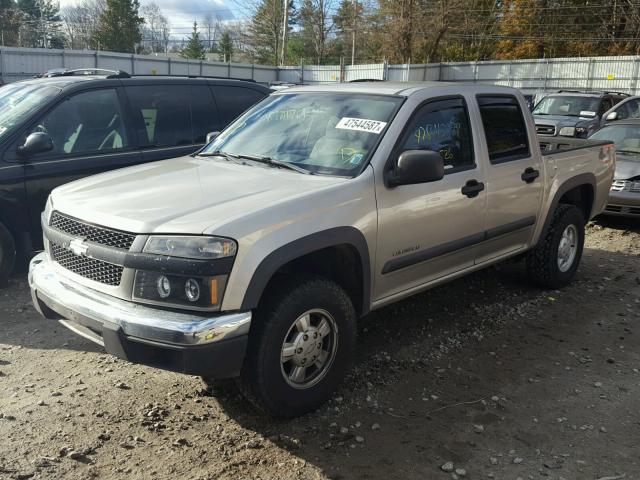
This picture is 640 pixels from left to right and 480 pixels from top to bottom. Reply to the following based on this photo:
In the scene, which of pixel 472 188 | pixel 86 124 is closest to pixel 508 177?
pixel 472 188

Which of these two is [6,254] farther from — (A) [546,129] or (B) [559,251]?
(A) [546,129]

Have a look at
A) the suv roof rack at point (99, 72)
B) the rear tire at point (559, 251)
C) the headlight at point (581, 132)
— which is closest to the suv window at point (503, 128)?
the rear tire at point (559, 251)

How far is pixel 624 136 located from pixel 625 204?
1.85 metres

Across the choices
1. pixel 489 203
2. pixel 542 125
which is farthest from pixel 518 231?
pixel 542 125

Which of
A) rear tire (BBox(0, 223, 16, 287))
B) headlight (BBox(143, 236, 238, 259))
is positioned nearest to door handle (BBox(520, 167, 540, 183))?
headlight (BBox(143, 236, 238, 259))

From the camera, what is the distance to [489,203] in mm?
4566

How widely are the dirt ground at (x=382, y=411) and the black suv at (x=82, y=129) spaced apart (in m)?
0.98

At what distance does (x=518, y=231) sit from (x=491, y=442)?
2.23 m

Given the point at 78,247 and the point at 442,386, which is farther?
the point at 442,386

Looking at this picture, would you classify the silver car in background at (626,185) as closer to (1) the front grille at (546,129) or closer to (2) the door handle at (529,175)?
(2) the door handle at (529,175)

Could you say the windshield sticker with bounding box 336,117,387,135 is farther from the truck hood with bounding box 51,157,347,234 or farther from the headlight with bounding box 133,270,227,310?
the headlight with bounding box 133,270,227,310

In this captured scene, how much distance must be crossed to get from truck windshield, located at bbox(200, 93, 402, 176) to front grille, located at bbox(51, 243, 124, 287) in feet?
4.30

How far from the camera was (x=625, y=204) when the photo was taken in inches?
319

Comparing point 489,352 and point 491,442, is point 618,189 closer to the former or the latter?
point 489,352
